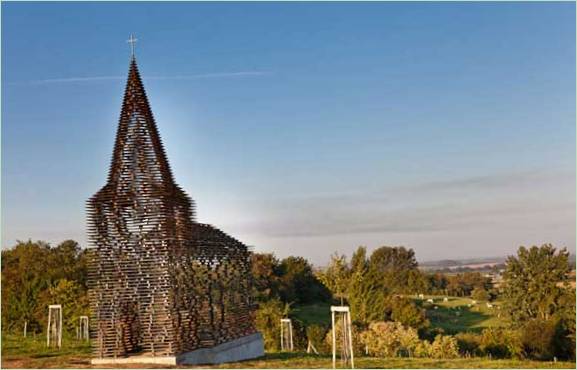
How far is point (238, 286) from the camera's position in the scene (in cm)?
2192

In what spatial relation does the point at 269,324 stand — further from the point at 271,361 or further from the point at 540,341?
the point at 540,341

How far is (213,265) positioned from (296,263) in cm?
3576

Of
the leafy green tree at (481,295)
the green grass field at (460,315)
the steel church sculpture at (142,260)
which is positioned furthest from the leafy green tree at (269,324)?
the leafy green tree at (481,295)

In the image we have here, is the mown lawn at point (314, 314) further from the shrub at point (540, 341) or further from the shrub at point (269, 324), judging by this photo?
the shrub at point (540, 341)

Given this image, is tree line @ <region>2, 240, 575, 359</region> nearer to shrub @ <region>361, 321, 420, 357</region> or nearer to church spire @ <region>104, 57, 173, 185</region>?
shrub @ <region>361, 321, 420, 357</region>

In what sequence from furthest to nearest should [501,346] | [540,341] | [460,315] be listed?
1. [460,315]
2. [540,341]
3. [501,346]

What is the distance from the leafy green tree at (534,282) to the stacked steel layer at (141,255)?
119ft

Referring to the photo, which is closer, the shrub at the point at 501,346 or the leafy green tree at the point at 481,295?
the shrub at the point at 501,346

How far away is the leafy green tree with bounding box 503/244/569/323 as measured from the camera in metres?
47.7

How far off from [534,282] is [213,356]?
38.3 meters

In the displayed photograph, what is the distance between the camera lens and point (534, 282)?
163 feet

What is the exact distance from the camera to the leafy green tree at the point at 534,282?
1876 inches

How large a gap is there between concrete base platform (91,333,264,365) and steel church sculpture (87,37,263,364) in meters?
0.04

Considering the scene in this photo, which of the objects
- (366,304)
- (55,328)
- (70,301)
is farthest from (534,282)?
(55,328)
